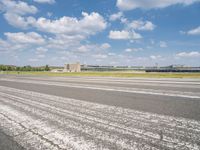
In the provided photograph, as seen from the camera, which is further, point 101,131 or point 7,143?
point 101,131

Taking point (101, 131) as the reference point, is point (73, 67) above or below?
above

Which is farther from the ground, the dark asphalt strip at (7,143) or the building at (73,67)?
the building at (73,67)

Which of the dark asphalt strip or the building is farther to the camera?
the building

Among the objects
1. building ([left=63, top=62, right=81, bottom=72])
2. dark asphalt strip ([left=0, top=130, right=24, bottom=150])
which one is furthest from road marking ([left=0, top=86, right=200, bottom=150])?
building ([left=63, top=62, right=81, bottom=72])

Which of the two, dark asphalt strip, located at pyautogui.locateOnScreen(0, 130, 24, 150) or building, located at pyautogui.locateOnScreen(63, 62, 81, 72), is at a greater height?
building, located at pyautogui.locateOnScreen(63, 62, 81, 72)

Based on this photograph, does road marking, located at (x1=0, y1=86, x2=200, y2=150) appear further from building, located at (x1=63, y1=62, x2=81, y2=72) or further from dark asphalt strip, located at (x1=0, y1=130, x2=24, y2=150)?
building, located at (x1=63, y1=62, x2=81, y2=72)

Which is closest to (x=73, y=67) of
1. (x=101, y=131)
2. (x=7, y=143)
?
(x=101, y=131)

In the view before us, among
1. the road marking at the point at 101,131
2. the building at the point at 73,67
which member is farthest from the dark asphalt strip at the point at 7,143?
the building at the point at 73,67

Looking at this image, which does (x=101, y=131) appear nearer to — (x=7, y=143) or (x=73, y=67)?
(x=7, y=143)

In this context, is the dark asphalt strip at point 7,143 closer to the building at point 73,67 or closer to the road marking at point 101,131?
the road marking at point 101,131

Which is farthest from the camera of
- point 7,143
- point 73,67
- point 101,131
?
point 73,67

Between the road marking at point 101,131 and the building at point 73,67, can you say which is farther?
the building at point 73,67

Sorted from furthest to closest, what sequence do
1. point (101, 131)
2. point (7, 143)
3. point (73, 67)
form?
point (73, 67), point (101, 131), point (7, 143)

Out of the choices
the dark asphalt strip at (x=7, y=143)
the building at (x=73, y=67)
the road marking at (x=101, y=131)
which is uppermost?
the building at (x=73, y=67)
